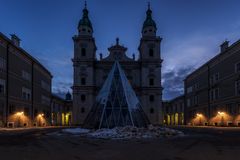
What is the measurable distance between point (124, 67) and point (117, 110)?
42785mm

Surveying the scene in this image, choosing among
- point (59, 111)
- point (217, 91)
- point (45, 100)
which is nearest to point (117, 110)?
point (217, 91)

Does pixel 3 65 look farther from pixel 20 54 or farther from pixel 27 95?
pixel 27 95

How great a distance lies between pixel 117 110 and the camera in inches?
1187

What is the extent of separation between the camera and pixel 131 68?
72.3 meters

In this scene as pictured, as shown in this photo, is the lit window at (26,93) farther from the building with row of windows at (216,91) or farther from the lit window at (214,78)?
the lit window at (214,78)

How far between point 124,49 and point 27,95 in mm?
29285

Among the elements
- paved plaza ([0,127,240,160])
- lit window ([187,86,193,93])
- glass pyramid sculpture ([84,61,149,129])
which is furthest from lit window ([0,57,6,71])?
lit window ([187,86,193,93])

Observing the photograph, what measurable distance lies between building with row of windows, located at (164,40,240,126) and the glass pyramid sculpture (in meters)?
20.6

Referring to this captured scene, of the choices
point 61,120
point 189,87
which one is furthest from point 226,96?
point 61,120

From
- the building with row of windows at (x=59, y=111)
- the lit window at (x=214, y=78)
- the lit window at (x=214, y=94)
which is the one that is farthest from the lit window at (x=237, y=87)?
the building with row of windows at (x=59, y=111)

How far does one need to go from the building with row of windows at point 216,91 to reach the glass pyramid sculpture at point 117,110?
67.7 feet

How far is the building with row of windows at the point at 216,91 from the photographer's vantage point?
45500 mm

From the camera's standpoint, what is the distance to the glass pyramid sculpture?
95.5 ft

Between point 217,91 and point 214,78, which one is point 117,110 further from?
point 214,78
